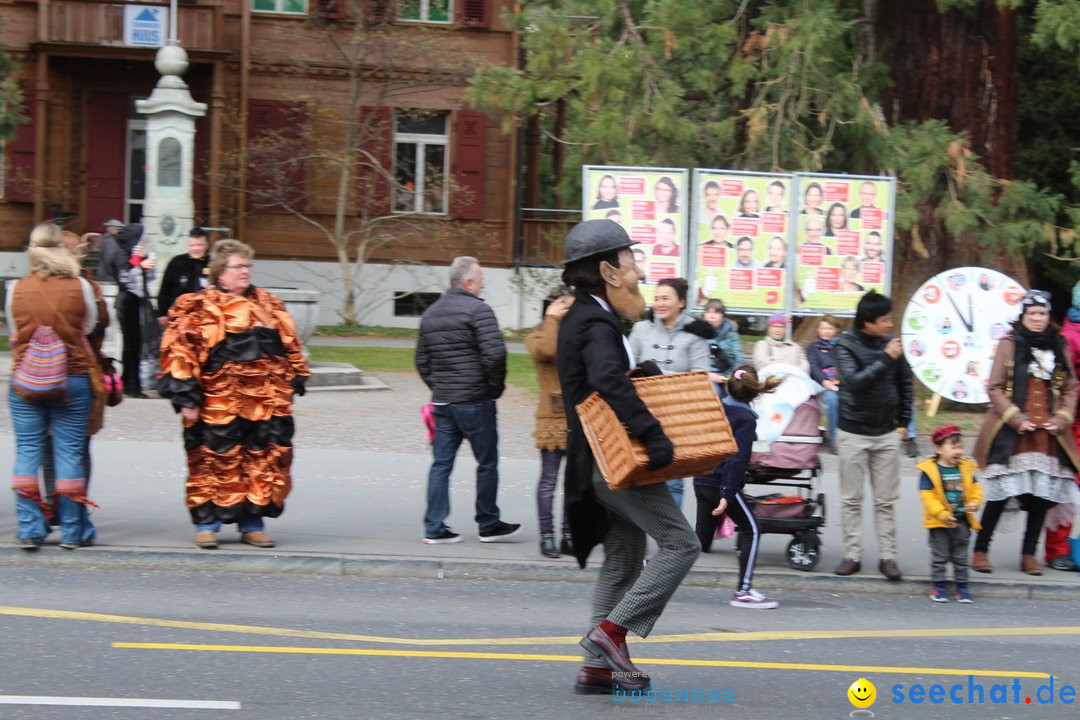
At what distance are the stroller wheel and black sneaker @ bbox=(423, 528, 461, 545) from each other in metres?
2.19

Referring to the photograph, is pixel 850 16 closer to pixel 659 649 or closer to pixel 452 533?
pixel 452 533

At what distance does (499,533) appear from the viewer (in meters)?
9.70

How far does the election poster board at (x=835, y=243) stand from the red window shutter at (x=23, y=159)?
1744cm

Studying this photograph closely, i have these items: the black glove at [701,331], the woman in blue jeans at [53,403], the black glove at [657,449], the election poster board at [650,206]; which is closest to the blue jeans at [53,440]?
the woman in blue jeans at [53,403]

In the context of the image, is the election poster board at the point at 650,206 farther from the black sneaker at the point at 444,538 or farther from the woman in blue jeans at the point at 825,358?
the black sneaker at the point at 444,538

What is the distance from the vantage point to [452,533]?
9594 mm

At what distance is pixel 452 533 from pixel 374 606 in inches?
66.1

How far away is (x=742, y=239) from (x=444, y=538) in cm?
604

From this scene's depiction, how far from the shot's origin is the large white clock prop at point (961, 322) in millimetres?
15344

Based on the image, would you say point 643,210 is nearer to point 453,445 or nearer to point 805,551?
point 453,445

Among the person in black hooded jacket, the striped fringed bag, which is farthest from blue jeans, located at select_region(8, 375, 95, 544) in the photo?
the person in black hooded jacket

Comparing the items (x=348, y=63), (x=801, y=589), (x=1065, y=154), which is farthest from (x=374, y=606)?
(x=1065, y=154)

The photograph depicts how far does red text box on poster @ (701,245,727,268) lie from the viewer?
47.2 ft

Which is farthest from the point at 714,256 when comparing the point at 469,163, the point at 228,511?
the point at 469,163
